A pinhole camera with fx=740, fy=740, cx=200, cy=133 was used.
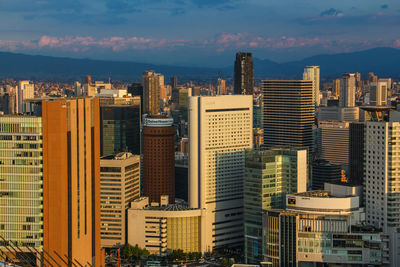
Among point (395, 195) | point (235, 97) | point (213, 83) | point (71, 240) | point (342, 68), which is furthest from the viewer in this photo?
point (342, 68)

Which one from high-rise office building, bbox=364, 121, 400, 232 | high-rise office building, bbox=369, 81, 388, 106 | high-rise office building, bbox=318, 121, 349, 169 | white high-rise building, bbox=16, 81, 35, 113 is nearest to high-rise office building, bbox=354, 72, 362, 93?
high-rise office building, bbox=369, 81, 388, 106

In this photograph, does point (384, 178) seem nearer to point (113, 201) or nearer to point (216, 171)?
point (216, 171)

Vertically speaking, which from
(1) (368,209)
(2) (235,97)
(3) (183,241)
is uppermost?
(2) (235,97)

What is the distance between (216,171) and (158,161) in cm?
879

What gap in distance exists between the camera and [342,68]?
156000 mm

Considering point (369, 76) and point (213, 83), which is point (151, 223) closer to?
point (213, 83)

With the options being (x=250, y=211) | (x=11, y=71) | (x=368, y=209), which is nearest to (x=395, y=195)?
(x=368, y=209)

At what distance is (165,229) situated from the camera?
5006cm

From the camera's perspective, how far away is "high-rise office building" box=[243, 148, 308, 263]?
4769 centimetres

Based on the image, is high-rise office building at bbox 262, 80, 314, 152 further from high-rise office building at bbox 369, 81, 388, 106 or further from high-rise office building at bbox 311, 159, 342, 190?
high-rise office building at bbox 369, 81, 388, 106

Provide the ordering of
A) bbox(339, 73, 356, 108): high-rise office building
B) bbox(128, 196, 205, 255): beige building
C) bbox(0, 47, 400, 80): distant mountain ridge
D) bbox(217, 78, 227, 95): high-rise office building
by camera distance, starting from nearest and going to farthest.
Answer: bbox(128, 196, 205, 255): beige building < bbox(339, 73, 356, 108): high-rise office building < bbox(217, 78, 227, 95): high-rise office building < bbox(0, 47, 400, 80): distant mountain ridge

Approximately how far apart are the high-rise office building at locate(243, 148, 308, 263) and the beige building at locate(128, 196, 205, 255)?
4.24m

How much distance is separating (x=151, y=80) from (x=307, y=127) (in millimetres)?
40672

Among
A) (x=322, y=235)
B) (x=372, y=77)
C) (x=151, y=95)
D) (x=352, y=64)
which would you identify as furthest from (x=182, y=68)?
(x=322, y=235)
